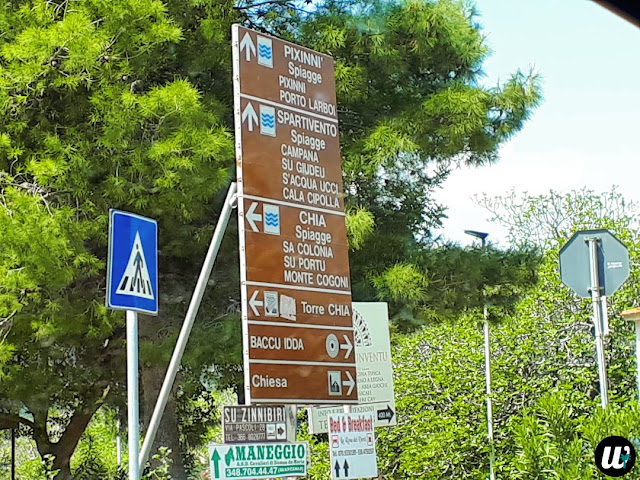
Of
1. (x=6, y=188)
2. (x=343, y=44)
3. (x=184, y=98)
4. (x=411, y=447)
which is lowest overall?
(x=411, y=447)

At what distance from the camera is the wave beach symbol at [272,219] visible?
286 inches

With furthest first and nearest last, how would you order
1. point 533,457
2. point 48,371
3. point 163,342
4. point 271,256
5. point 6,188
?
point 48,371 → point 163,342 → point 6,188 → point 533,457 → point 271,256

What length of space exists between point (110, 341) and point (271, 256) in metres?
9.39

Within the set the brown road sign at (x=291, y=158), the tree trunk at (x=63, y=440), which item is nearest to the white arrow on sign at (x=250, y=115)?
the brown road sign at (x=291, y=158)

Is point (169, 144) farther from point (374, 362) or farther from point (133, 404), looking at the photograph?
point (133, 404)

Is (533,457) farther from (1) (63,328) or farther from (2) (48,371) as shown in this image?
(2) (48,371)

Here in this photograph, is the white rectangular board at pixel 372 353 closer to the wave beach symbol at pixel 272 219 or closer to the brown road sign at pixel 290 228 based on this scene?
the brown road sign at pixel 290 228

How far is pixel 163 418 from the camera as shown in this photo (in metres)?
16.2

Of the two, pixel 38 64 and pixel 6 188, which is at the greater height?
pixel 38 64

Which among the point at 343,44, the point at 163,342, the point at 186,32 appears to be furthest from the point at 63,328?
the point at 343,44

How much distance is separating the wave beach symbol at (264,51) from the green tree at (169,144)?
5.71 metres

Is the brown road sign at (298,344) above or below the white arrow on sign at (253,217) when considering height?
below

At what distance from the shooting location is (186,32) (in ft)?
50.0

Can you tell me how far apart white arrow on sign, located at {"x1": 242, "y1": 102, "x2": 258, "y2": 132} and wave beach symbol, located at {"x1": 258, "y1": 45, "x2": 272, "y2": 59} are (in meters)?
0.42
